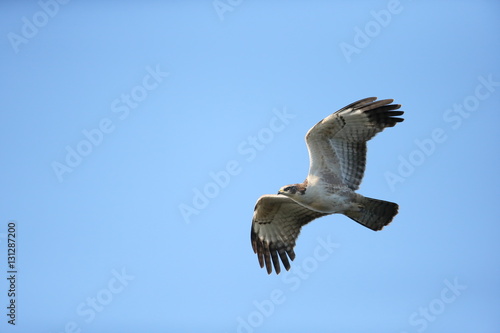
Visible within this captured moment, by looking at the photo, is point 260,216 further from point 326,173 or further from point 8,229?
point 8,229

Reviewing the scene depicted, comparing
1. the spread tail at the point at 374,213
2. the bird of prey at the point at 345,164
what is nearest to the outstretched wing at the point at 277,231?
the bird of prey at the point at 345,164

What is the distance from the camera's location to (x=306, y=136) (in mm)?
11797

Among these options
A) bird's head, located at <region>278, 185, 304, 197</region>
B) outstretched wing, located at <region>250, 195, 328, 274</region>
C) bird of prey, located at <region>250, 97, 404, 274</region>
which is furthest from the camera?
outstretched wing, located at <region>250, 195, 328, 274</region>

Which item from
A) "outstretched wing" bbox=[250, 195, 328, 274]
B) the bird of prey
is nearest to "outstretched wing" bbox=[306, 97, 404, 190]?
the bird of prey

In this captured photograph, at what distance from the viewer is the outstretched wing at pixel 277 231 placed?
1275 cm

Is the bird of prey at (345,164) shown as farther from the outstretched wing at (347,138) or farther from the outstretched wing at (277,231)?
the outstretched wing at (277,231)

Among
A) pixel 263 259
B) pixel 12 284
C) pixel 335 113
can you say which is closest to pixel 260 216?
pixel 263 259

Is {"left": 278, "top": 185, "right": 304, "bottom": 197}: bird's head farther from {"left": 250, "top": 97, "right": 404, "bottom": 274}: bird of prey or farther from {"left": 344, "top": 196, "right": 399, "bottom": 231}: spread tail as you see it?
{"left": 344, "top": 196, "right": 399, "bottom": 231}: spread tail

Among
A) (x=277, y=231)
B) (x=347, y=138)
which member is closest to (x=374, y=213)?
(x=347, y=138)

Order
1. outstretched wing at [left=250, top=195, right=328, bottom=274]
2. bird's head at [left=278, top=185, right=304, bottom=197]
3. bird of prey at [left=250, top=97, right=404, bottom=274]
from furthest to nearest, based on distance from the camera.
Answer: outstretched wing at [left=250, top=195, right=328, bottom=274]
bird of prey at [left=250, top=97, right=404, bottom=274]
bird's head at [left=278, top=185, right=304, bottom=197]

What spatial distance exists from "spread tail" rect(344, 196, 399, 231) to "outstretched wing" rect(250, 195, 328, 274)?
1091mm

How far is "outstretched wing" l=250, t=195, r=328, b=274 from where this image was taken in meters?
12.8

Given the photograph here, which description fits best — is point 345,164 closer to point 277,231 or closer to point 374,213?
point 374,213

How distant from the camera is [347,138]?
11.9 m
